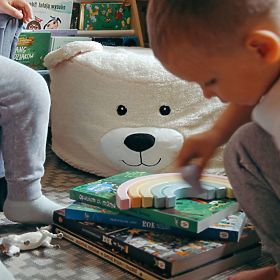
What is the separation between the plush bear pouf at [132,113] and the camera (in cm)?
144

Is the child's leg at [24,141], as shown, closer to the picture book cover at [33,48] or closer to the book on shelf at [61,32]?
the picture book cover at [33,48]

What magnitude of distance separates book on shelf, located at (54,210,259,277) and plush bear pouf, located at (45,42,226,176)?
18.7 inches

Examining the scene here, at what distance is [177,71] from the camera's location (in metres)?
0.62

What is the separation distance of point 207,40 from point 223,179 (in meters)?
0.51

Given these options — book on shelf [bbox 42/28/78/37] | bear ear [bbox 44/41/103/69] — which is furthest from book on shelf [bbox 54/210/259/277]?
book on shelf [bbox 42/28/78/37]

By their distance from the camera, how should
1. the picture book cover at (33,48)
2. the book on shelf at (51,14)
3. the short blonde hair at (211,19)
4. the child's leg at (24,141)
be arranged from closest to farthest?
the short blonde hair at (211,19)
the child's leg at (24,141)
the picture book cover at (33,48)
the book on shelf at (51,14)

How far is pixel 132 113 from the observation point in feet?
4.78

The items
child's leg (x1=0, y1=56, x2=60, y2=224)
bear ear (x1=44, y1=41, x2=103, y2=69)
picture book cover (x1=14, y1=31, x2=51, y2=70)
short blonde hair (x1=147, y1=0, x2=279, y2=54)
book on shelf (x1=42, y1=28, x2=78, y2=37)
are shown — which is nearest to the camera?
short blonde hair (x1=147, y1=0, x2=279, y2=54)

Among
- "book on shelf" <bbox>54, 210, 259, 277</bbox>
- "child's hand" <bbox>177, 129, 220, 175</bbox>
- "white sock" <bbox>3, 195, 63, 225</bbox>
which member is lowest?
"white sock" <bbox>3, 195, 63, 225</bbox>

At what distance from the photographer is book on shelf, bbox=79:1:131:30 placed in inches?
87.2

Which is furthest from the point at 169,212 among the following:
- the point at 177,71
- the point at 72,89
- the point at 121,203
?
the point at 72,89

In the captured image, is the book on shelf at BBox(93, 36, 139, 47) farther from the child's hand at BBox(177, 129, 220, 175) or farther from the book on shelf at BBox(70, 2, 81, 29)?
the child's hand at BBox(177, 129, 220, 175)

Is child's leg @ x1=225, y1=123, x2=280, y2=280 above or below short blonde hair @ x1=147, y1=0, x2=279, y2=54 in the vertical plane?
below

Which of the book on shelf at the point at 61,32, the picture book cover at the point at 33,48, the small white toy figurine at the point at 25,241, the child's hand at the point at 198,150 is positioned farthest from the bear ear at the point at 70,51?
the child's hand at the point at 198,150
